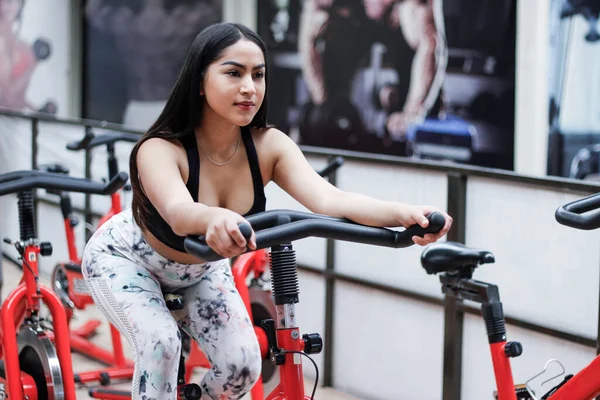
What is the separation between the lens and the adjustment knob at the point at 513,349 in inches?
98.5

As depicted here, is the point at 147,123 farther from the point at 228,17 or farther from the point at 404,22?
the point at 404,22

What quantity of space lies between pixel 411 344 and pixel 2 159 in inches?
166

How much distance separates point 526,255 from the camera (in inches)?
133

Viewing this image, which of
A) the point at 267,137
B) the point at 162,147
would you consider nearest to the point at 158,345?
the point at 162,147

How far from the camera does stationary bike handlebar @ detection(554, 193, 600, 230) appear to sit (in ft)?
6.87

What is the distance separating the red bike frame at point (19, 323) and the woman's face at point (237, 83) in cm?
118

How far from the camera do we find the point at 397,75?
6.36 meters

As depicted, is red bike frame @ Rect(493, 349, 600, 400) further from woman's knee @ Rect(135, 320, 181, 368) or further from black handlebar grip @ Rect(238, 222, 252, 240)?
black handlebar grip @ Rect(238, 222, 252, 240)

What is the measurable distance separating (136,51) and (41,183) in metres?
5.79

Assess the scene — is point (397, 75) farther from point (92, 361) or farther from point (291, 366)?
point (291, 366)

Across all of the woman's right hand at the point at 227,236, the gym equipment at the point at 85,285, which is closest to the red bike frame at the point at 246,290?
the gym equipment at the point at 85,285

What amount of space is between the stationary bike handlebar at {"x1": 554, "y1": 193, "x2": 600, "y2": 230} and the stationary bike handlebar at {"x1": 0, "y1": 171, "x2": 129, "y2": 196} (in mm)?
1628

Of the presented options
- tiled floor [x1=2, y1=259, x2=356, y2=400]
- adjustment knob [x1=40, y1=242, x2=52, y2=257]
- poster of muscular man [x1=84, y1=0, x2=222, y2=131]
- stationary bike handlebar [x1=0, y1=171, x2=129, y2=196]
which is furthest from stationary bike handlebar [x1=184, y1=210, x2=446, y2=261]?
poster of muscular man [x1=84, y1=0, x2=222, y2=131]

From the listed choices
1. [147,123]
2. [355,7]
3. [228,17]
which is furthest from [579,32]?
[147,123]
